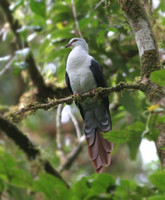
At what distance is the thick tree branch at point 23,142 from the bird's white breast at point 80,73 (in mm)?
850

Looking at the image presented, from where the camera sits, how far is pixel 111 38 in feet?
14.8

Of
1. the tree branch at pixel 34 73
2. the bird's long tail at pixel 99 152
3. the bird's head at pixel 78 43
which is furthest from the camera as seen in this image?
the tree branch at pixel 34 73

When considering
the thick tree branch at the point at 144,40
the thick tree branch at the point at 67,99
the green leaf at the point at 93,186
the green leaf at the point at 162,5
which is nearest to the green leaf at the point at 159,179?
the green leaf at the point at 93,186

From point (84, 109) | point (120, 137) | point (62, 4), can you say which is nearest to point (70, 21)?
point (62, 4)

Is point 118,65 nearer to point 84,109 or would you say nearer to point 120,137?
point 84,109

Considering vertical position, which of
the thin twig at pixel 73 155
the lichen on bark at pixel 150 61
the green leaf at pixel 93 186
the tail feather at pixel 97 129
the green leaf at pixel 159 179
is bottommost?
the thin twig at pixel 73 155

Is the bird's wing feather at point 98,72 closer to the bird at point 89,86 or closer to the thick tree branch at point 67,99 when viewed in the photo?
the bird at point 89,86

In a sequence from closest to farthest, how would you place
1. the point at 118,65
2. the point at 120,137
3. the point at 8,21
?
1. the point at 120,137
2. the point at 118,65
3. the point at 8,21

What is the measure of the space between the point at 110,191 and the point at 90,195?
142mm

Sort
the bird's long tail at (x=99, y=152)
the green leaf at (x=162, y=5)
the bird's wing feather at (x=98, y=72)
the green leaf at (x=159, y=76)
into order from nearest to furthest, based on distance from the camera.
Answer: the green leaf at (x=159, y=76) → the bird's long tail at (x=99, y=152) → the bird's wing feather at (x=98, y=72) → the green leaf at (x=162, y=5)

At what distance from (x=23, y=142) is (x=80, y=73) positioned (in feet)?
3.64

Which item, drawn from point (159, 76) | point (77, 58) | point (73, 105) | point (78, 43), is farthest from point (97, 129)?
point (159, 76)

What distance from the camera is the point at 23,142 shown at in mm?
3967

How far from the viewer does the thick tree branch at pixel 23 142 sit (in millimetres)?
3729
